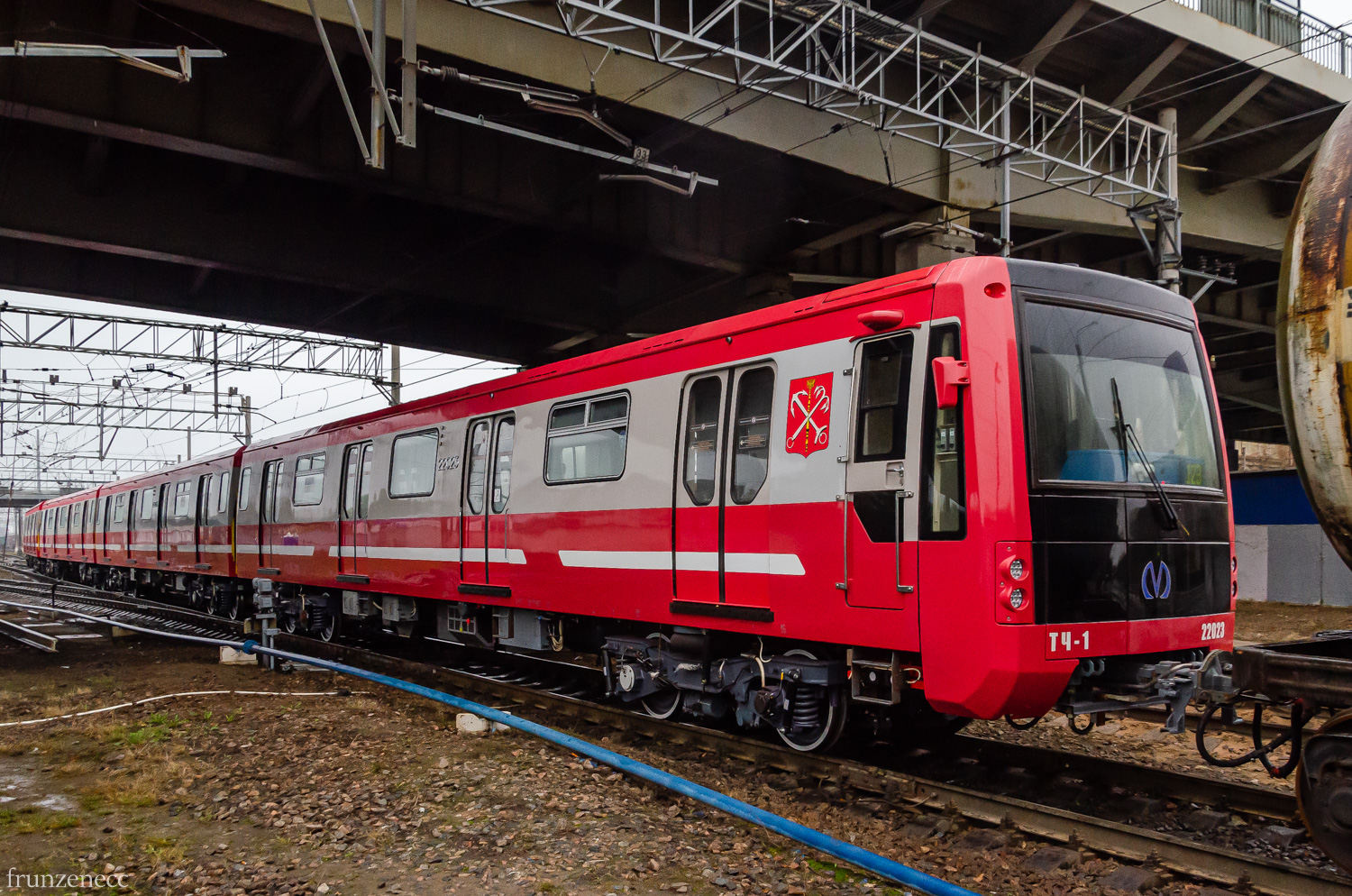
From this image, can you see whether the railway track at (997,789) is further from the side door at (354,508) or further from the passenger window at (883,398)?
the side door at (354,508)

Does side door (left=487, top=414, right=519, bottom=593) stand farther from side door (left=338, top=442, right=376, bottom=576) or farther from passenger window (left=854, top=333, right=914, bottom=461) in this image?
passenger window (left=854, top=333, right=914, bottom=461)

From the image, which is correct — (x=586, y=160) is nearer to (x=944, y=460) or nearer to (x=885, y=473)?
(x=885, y=473)

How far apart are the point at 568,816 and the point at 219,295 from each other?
58.3ft

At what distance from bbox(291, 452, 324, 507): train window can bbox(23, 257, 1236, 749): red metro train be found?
5970mm

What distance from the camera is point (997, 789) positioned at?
643 centimetres

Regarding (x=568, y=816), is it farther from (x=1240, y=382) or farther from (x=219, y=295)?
(x=1240, y=382)

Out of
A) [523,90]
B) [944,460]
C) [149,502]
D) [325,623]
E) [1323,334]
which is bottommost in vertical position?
[325,623]

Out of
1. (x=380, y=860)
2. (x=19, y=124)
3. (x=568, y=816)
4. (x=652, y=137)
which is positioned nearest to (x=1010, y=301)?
(x=568, y=816)

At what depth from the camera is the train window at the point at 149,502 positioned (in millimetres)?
23672

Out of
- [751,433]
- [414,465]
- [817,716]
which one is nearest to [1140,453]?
[751,433]

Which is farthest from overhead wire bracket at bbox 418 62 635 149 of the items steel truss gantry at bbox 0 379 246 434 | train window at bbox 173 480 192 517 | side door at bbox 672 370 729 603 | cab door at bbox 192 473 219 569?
steel truss gantry at bbox 0 379 246 434

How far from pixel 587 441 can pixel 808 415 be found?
2.95 metres

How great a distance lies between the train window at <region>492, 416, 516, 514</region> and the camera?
10.3 meters

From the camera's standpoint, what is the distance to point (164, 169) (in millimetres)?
15766
